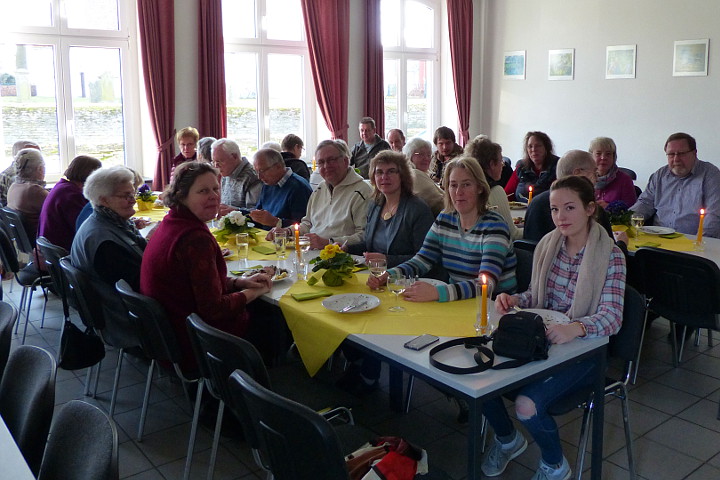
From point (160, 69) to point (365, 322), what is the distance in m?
5.83

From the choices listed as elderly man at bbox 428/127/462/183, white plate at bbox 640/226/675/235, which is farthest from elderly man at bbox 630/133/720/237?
elderly man at bbox 428/127/462/183

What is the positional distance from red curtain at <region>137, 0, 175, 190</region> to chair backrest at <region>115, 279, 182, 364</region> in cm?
505

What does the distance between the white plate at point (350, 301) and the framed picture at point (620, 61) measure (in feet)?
21.4

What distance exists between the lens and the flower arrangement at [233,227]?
4.20m

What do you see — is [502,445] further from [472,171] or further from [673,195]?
[673,195]

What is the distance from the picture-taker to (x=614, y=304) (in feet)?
8.34

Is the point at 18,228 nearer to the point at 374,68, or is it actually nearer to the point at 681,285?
the point at 681,285

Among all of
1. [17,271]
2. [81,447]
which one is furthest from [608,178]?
[81,447]

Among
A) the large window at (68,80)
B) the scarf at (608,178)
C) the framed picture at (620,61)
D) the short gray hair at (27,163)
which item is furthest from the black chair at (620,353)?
the large window at (68,80)

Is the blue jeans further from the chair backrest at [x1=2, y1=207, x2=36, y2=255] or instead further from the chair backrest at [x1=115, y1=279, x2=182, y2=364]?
the chair backrest at [x1=2, y1=207, x2=36, y2=255]

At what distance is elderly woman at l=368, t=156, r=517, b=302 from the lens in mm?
3098

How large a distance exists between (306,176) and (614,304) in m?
4.19

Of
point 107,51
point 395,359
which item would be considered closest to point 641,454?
point 395,359

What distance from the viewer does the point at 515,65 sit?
9.54m
